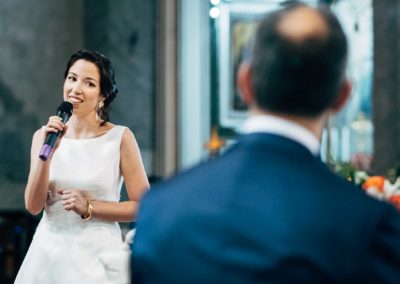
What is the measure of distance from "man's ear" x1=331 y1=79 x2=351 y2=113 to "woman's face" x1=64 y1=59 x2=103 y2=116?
2.17 m

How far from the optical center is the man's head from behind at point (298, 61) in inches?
50.6

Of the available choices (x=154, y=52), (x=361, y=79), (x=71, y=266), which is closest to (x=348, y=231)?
(x=71, y=266)

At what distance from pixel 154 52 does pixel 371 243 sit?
8.55 metres

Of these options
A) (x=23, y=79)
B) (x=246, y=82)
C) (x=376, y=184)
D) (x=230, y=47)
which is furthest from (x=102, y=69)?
(x=230, y=47)

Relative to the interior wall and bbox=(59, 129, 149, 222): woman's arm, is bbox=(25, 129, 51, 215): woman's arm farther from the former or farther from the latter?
the interior wall

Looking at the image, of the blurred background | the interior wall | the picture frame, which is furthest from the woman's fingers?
the picture frame

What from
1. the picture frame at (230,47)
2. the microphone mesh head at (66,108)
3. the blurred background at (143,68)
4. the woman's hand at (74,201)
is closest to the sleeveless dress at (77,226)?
A: the woman's hand at (74,201)

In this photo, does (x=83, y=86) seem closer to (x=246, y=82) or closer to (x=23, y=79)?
(x=246, y=82)

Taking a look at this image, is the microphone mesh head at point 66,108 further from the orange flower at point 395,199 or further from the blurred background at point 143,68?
the blurred background at point 143,68

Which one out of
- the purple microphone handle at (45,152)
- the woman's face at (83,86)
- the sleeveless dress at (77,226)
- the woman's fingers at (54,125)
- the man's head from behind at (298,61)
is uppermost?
the man's head from behind at (298,61)

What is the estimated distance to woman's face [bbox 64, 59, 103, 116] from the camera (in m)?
3.42

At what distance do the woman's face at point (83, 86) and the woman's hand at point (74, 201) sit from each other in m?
0.35

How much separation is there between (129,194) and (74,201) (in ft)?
0.83

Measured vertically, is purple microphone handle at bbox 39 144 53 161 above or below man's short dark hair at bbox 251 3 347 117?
below
